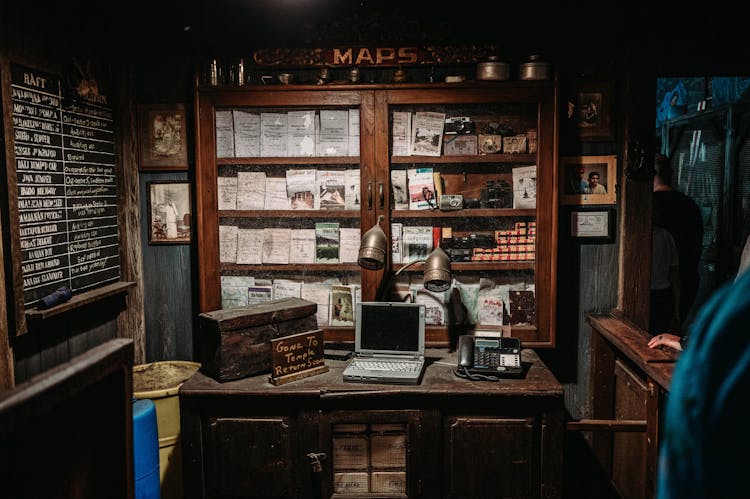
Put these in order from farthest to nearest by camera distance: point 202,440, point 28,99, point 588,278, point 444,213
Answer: point 588,278 → point 444,213 → point 202,440 → point 28,99

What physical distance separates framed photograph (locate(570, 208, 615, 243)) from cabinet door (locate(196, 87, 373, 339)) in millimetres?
1242

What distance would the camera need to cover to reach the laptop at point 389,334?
3061 millimetres

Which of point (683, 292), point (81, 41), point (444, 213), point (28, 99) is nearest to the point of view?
point (28, 99)

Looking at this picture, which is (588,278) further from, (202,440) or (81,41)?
(81,41)

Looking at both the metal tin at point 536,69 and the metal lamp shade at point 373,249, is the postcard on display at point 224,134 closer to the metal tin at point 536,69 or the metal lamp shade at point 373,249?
the metal lamp shade at point 373,249

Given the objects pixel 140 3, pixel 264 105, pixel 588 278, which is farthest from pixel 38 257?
pixel 588 278

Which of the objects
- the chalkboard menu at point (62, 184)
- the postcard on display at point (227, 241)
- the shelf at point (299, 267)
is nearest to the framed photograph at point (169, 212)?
the chalkboard menu at point (62, 184)

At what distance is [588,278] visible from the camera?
139 inches

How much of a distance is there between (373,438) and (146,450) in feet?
3.59

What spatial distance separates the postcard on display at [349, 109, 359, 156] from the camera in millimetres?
3248

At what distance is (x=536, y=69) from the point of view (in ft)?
10.3

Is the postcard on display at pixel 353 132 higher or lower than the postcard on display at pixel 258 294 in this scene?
higher

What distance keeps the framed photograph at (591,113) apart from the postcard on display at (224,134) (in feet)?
6.40

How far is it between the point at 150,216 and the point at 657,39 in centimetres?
316
